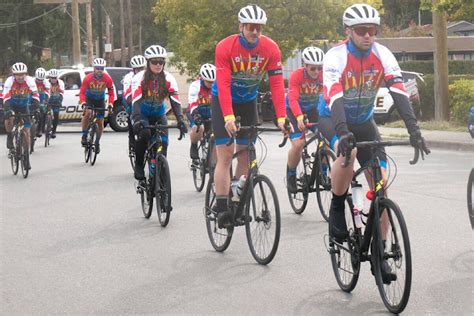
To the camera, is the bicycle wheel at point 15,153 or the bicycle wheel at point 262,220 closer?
the bicycle wheel at point 262,220

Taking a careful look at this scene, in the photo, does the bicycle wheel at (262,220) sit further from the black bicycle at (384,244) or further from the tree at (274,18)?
the tree at (274,18)

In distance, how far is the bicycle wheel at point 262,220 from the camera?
816cm

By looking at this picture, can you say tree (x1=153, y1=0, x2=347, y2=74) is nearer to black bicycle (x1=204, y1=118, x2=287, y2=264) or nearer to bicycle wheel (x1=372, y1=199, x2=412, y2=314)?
black bicycle (x1=204, y1=118, x2=287, y2=264)

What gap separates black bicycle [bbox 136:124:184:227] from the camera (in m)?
10.6

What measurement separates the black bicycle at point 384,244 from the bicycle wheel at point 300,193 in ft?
13.2

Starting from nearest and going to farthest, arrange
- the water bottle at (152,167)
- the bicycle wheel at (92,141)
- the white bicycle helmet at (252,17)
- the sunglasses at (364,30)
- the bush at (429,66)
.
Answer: the sunglasses at (364,30) → the white bicycle helmet at (252,17) → the water bottle at (152,167) → the bicycle wheel at (92,141) → the bush at (429,66)

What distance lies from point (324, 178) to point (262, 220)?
2515 millimetres

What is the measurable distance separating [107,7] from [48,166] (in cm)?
7053

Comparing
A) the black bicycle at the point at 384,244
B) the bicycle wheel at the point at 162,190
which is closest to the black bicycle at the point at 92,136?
the bicycle wheel at the point at 162,190

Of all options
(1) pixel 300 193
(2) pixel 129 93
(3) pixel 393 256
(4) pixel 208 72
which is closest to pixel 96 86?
(2) pixel 129 93

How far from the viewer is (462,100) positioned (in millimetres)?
24062

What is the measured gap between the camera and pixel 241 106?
921cm

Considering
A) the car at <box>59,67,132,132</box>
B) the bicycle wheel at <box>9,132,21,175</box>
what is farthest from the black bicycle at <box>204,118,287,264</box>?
the car at <box>59,67,132,132</box>

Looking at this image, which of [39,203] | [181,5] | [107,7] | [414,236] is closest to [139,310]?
[414,236]
